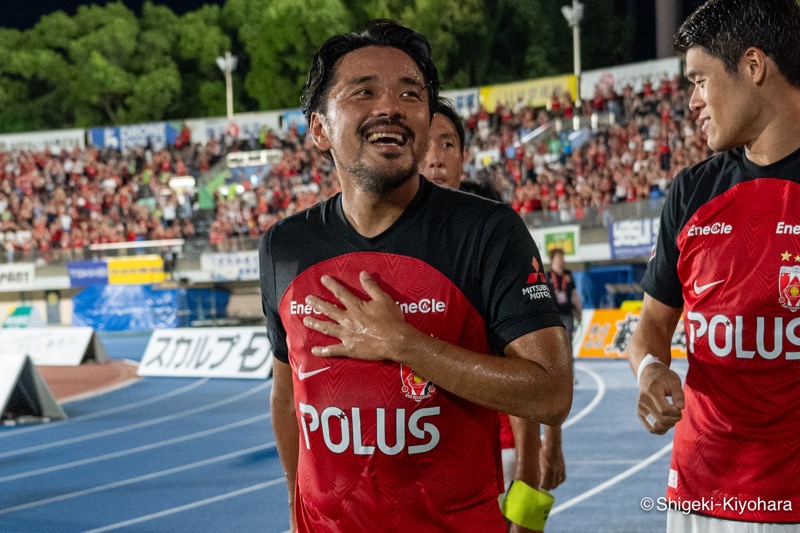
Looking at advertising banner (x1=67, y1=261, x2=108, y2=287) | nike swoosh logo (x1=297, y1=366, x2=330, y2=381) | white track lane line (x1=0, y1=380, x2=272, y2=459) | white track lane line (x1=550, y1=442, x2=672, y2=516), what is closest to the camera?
nike swoosh logo (x1=297, y1=366, x2=330, y2=381)

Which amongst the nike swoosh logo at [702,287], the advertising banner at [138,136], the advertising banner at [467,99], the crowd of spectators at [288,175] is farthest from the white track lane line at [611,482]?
the advertising banner at [138,136]

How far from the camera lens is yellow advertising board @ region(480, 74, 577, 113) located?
34.2 meters

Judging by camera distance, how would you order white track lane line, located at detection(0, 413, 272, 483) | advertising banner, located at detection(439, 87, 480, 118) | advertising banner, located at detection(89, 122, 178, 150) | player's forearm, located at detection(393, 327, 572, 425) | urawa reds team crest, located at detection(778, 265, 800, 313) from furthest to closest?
advertising banner, located at detection(89, 122, 178, 150), advertising banner, located at detection(439, 87, 480, 118), white track lane line, located at detection(0, 413, 272, 483), urawa reds team crest, located at detection(778, 265, 800, 313), player's forearm, located at detection(393, 327, 572, 425)

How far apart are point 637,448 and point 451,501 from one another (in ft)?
→ 24.2

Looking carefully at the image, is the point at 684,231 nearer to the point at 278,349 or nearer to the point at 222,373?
the point at 278,349

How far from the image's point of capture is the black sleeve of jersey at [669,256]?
10.2 ft

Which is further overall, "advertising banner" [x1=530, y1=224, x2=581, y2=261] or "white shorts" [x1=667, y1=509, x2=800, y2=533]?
"advertising banner" [x1=530, y1=224, x2=581, y2=261]

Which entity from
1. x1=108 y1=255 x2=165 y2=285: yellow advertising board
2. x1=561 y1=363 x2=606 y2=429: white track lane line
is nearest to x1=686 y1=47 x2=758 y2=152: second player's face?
x1=561 y1=363 x2=606 y2=429: white track lane line

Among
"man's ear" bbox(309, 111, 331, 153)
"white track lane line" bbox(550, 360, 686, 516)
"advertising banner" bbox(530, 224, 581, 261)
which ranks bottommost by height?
"white track lane line" bbox(550, 360, 686, 516)

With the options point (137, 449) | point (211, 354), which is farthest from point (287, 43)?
point (137, 449)

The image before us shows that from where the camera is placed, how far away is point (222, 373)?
1688 cm

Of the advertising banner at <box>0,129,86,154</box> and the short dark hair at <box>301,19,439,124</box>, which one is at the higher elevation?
the advertising banner at <box>0,129,86,154</box>

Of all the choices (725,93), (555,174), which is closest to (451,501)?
(725,93)

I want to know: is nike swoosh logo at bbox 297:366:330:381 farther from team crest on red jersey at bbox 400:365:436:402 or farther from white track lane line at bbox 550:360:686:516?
white track lane line at bbox 550:360:686:516
